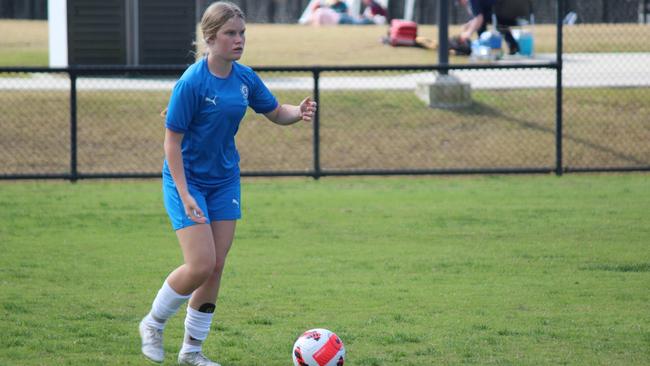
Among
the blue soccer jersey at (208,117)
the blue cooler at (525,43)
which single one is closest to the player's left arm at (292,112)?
the blue soccer jersey at (208,117)

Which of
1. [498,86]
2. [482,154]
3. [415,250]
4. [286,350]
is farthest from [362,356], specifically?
[498,86]

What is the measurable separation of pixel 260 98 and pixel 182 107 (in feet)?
2.03

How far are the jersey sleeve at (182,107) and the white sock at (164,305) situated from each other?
2.78 feet

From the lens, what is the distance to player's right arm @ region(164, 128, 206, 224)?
5387 millimetres

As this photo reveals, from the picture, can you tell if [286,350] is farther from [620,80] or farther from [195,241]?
[620,80]

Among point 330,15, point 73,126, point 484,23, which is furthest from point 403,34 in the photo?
point 73,126

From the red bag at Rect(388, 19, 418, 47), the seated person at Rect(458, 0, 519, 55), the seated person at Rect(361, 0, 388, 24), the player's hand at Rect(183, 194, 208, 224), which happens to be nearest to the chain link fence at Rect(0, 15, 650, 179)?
the seated person at Rect(458, 0, 519, 55)

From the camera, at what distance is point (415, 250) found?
30.6ft

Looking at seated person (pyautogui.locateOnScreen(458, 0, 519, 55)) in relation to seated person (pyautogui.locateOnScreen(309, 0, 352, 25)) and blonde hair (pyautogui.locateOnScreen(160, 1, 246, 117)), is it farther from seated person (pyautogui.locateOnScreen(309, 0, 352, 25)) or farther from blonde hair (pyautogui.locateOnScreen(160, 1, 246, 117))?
blonde hair (pyautogui.locateOnScreen(160, 1, 246, 117))

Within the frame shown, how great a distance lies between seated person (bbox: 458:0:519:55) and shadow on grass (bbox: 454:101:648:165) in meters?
4.97

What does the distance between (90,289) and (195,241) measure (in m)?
2.59

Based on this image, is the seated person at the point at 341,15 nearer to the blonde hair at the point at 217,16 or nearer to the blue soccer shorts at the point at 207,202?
the blue soccer shorts at the point at 207,202

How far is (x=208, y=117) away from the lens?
548 centimetres

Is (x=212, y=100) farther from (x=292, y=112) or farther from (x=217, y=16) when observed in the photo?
(x=292, y=112)
